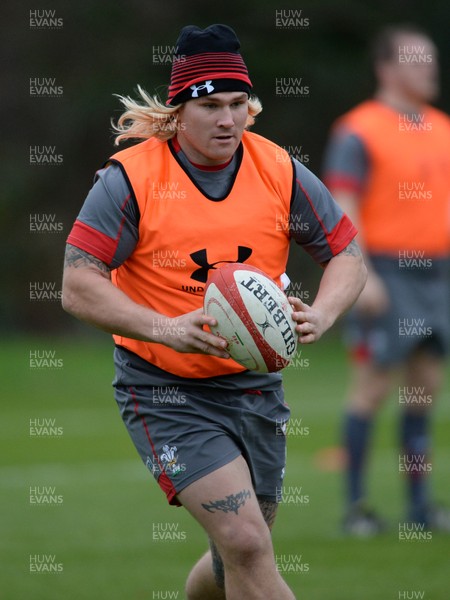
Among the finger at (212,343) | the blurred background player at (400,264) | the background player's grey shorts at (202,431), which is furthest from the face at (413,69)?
the finger at (212,343)

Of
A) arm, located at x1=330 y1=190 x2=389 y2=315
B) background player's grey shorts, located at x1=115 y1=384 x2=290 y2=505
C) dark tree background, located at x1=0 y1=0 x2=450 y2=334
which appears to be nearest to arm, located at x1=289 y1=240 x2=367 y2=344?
background player's grey shorts, located at x1=115 y1=384 x2=290 y2=505

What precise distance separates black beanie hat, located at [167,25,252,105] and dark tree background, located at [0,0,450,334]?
15.5m

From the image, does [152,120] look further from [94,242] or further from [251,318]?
[251,318]

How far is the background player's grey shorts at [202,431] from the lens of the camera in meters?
4.24

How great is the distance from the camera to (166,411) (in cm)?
434

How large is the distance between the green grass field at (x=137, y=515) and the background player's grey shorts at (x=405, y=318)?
112 cm

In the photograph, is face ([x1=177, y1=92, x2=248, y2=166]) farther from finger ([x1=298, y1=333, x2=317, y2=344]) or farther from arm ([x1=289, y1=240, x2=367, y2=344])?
finger ([x1=298, y1=333, x2=317, y2=344])

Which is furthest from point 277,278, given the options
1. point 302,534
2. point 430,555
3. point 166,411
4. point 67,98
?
point 67,98

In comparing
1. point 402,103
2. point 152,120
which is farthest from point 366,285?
point 152,120

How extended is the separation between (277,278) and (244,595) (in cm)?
119

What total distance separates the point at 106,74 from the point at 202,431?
16689 mm


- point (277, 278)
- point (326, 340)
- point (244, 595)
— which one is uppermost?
point (277, 278)

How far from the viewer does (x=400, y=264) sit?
7.20 m

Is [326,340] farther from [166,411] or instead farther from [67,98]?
[166,411]
